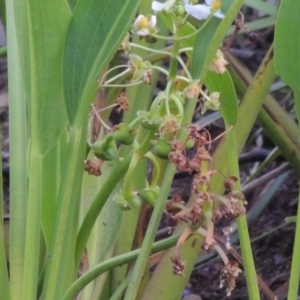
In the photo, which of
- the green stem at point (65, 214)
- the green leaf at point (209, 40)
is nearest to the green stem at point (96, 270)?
the green stem at point (65, 214)

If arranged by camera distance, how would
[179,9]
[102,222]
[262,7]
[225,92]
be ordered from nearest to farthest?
[179,9], [225,92], [102,222], [262,7]

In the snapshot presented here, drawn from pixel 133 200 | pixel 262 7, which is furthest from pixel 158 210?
pixel 262 7

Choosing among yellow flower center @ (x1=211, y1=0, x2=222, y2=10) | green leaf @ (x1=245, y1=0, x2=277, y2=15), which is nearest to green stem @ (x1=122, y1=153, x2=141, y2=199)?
yellow flower center @ (x1=211, y1=0, x2=222, y2=10)

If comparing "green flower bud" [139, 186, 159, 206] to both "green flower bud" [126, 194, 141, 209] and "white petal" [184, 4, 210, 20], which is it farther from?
"white petal" [184, 4, 210, 20]

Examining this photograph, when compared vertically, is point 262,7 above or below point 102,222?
above

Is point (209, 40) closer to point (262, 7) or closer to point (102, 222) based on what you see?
point (102, 222)

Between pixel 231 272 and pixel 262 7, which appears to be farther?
pixel 262 7

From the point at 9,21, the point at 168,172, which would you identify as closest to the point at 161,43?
the point at 9,21

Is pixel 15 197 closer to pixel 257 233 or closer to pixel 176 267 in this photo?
pixel 176 267
